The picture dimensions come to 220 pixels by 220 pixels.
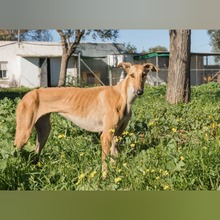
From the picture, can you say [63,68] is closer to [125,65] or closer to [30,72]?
[30,72]

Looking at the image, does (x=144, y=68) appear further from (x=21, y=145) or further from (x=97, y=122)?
(x=21, y=145)

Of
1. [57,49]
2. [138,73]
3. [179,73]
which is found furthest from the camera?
[179,73]

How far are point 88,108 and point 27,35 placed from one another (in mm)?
573

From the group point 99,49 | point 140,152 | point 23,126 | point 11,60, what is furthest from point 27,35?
point 140,152

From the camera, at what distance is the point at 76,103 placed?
2482 mm

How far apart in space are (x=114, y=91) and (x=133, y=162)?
44cm

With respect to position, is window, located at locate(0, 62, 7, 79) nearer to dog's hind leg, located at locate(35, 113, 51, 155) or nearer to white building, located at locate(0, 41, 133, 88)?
white building, located at locate(0, 41, 133, 88)

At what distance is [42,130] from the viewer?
2477mm

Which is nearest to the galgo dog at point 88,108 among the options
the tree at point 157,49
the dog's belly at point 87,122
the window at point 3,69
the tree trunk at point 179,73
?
the dog's belly at point 87,122

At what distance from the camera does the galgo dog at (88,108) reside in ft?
7.93

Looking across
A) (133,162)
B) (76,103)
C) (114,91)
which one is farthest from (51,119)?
(133,162)

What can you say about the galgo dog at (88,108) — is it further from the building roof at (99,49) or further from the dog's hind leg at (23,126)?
the building roof at (99,49)

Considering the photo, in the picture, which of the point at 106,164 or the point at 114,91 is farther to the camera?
the point at 114,91

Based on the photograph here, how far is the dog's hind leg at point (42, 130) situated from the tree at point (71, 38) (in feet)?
0.79
